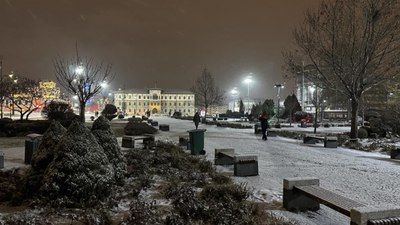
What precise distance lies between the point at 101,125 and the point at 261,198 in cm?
429

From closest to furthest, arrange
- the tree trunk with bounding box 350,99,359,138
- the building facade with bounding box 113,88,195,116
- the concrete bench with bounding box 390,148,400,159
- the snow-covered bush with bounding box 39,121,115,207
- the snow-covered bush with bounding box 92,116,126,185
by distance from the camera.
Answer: the snow-covered bush with bounding box 39,121,115,207 < the snow-covered bush with bounding box 92,116,126,185 < the concrete bench with bounding box 390,148,400,159 < the tree trunk with bounding box 350,99,359,138 < the building facade with bounding box 113,88,195,116

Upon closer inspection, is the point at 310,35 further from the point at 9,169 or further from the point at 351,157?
the point at 9,169

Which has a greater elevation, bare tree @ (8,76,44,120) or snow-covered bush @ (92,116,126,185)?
bare tree @ (8,76,44,120)

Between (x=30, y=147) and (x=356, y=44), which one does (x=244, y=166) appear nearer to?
(x=30, y=147)

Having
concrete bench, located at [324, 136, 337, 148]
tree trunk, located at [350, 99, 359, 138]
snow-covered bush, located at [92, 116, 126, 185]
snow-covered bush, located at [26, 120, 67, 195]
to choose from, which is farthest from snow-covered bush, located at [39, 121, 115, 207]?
tree trunk, located at [350, 99, 359, 138]

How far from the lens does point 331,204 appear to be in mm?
5883

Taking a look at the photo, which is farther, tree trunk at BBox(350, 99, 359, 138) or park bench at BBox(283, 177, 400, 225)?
tree trunk at BBox(350, 99, 359, 138)

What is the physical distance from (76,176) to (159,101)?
5678 inches

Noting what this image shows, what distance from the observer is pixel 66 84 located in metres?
26.9

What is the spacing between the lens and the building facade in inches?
5664

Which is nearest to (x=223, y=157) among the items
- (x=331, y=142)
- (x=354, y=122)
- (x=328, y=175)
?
(x=328, y=175)

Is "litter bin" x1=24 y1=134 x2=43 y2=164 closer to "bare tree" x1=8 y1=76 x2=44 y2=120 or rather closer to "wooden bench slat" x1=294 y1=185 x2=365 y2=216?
"wooden bench slat" x1=294 y1=185 x2=365 y2=216

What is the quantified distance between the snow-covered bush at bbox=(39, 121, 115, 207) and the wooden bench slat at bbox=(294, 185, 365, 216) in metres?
3.55

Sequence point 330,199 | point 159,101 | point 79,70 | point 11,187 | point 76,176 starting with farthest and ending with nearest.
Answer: point 159,101, point 79,70, point 11,187, point 76,176, point 330,199
